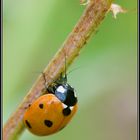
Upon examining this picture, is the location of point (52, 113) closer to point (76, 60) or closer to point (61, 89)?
point (61, 89)

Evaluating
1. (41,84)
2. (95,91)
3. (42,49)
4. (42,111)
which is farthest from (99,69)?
(41,84)

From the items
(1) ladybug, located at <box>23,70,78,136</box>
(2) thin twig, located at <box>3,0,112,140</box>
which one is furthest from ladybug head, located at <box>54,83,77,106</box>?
(2) thin twig, located at <box>3,0,112,140</box>

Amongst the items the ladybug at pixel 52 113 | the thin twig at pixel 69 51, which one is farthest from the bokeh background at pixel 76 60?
the thin twig at pixel 69 51

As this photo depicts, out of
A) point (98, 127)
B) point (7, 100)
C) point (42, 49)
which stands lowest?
point (98, 127)

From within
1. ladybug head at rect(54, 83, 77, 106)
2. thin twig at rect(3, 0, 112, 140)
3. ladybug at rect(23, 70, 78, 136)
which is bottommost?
ladybug at rect(23, 70, 78, 136)

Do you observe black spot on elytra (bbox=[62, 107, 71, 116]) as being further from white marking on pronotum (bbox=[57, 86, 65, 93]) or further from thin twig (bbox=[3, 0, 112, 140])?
thin twig (bbox=[3, 0, 112, 140])

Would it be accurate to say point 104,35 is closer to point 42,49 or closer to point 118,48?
point 118,48

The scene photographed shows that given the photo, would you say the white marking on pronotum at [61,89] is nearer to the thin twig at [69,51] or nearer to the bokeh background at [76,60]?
the bokeh background at [76,60]
